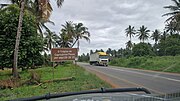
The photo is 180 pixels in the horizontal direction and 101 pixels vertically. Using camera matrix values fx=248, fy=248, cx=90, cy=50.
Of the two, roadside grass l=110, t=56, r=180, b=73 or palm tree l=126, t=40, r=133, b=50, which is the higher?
palm tree l=126, t=40, r=133, b=50

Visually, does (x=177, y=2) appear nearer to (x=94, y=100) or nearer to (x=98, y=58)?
(x=98, y=58)

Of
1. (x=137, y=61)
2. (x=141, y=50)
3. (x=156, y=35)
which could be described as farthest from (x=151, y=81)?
(x=156, y=35)

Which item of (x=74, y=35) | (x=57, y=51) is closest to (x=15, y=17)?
(x=57, y=51)

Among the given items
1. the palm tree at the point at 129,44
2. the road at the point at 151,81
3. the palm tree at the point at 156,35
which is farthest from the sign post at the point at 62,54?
the palm tree at the point at 156,35

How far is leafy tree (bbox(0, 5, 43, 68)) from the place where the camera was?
21875 mm

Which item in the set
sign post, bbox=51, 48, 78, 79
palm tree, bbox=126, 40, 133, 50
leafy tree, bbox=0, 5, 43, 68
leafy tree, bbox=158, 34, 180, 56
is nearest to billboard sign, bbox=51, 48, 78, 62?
sign post, bbox=51, 48, 78, 79

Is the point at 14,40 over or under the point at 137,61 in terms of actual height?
over

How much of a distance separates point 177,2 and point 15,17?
23780mm

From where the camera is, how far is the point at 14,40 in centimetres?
2209

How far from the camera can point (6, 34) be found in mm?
22422

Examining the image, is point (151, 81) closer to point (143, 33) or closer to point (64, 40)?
point (64, 40)

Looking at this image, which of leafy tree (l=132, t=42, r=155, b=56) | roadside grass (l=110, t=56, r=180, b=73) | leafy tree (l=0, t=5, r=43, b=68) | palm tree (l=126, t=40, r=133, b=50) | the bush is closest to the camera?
leafy tree (l=0, t=5, r=43, b=68)

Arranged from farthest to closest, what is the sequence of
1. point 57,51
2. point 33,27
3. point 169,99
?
point 33,27, point 57,51, point 169,99

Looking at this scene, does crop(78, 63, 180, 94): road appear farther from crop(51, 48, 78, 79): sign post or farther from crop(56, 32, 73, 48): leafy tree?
crop(56, 32, 73, 48): leafy tree
